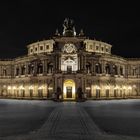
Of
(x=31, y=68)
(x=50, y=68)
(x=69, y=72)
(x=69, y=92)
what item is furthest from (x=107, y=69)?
A: (x=31, y=68)

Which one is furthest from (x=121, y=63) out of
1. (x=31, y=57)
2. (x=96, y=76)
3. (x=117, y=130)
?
(x=117, y=130)

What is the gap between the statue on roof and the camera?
80.9m

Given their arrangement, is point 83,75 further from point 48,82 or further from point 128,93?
point 128,93

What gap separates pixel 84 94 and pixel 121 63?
984 inches

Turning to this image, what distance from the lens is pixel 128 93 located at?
98125 millimetres

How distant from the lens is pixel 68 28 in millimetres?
82938

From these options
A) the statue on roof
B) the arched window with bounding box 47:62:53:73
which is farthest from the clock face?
the arched window with bounding box 47:62:53:73

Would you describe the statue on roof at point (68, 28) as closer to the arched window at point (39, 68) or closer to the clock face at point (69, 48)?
the clock face at point (69, 48)

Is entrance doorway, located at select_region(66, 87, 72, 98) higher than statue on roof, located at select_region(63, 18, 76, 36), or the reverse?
statue on roof, located at select_region(63, 18, 76, 36)

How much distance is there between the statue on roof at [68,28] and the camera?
80900 mm

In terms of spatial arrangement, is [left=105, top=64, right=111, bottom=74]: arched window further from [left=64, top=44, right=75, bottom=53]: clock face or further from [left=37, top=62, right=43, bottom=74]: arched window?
[left=37, top=62, right=43, bottom=74]: arched window

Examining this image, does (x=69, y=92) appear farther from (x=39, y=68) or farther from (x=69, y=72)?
(x=39, y=68)

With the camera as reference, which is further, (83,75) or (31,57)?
(31,57)

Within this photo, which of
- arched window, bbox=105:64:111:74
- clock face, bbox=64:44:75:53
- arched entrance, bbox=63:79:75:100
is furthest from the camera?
arched window, bbox=105:64:111:74
